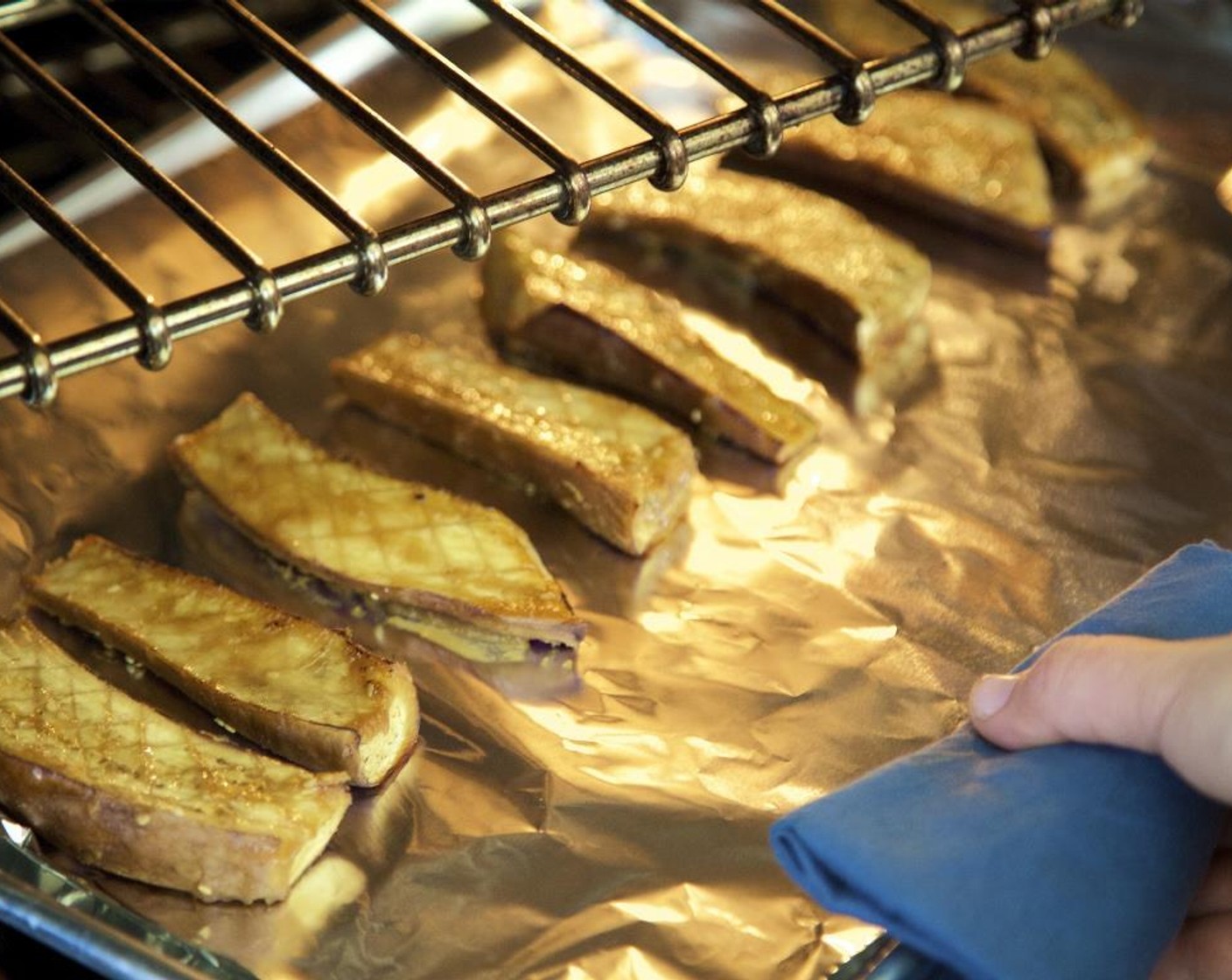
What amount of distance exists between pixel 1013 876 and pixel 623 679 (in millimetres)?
602

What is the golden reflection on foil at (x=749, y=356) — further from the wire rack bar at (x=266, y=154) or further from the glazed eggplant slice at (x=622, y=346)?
the wire rack bar at (x=266, y=154)

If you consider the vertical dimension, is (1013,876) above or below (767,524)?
above

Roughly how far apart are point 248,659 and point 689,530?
0.62 metres

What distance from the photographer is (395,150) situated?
5.05 feet

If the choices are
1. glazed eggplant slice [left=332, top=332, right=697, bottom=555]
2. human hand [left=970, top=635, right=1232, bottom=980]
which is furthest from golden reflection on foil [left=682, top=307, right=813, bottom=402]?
human hand [left=970, top=635, right=1232, bottom=980]

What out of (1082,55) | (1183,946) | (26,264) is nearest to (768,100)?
(1183,946)

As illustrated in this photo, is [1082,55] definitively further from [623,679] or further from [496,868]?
[496,868]

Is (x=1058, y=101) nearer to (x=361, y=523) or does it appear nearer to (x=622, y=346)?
(x=622, y=346)

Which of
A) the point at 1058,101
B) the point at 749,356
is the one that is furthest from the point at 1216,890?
the point at 1058,101

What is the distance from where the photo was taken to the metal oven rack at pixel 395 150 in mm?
1380

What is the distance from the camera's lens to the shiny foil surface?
1607 mm

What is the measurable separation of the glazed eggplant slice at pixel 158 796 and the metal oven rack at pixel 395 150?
15.7 inches

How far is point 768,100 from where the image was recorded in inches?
65.9

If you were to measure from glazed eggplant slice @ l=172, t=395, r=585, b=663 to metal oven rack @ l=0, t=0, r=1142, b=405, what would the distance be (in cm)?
42
